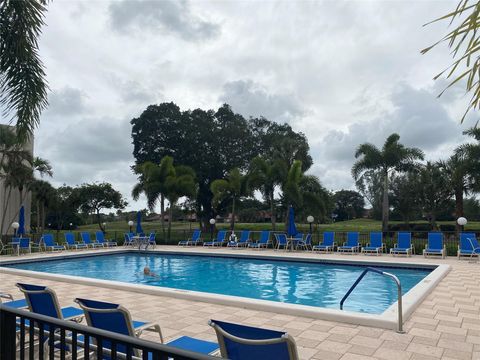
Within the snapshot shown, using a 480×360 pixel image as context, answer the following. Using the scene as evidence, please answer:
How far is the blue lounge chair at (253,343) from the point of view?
2.51m

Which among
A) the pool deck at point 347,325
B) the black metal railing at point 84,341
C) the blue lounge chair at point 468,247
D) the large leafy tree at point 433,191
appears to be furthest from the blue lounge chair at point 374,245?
the black metal railing at point 84,341

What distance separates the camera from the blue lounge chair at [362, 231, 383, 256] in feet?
51.9

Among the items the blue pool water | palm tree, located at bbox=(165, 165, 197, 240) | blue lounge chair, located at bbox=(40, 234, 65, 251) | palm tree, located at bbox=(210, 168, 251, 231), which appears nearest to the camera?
the blue pool water

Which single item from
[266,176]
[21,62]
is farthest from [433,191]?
[21,62]

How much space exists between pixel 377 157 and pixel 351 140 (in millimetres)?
2935

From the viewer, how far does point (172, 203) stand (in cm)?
2364

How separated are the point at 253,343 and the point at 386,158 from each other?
71.2 feet

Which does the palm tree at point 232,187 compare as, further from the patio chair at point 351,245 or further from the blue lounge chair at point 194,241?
the patio chair at point 351,245

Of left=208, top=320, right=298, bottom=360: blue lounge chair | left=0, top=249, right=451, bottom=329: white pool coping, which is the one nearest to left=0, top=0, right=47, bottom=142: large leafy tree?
Result: left=0, top=249, right=451, bottom=329: white pool coping

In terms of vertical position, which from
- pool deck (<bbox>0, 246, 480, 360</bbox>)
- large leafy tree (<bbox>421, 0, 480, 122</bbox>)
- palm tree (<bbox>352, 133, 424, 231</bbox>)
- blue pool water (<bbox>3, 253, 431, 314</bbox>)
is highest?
palm tree (<bbox>352, 133, 424, 231</bbox>)

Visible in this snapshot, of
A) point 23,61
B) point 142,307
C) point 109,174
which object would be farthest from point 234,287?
point 109,174

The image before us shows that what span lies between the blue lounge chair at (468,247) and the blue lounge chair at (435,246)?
22.6 inches

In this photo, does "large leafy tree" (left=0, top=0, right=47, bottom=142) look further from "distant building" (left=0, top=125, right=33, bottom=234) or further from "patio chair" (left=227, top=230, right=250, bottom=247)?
"distant building" (left=0, top=125, right=33, bottom=234)

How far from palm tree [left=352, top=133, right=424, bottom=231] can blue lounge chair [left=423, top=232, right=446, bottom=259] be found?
7272 millimetres
